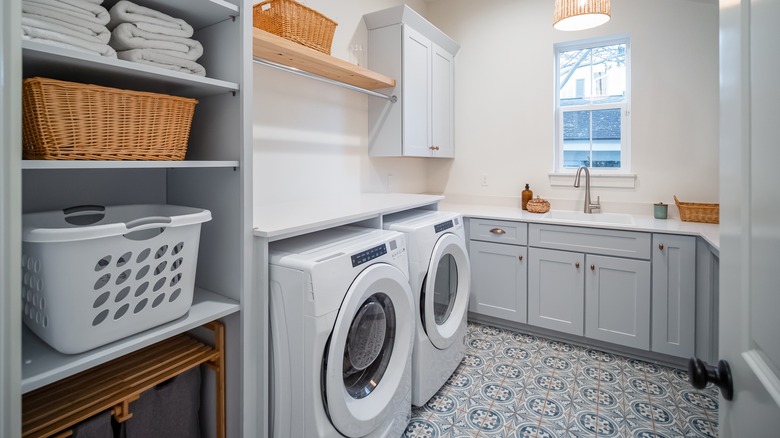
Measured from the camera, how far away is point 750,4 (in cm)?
60

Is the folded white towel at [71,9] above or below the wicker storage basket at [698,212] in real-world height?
above

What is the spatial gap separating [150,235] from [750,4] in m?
1.55

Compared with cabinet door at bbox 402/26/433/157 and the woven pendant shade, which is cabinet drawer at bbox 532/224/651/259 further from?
the woven pendant shade

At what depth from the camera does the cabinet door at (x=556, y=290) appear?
2.68m

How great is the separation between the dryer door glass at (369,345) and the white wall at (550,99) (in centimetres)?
213

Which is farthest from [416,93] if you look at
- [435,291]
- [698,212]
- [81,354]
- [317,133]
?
[81,354]

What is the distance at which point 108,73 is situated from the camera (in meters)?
1.17

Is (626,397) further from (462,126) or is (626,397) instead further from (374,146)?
(462,126)

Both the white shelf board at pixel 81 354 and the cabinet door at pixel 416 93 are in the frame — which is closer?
the white shelf board at pixel 81 354

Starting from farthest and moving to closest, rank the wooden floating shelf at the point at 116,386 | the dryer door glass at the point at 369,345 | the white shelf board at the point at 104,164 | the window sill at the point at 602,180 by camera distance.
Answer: the window sill at the point at 602,180, the dryer door glass at the point at 369,345, the wooden floating shelf at the point at 116,386, the white shelf board at the point at 104,164

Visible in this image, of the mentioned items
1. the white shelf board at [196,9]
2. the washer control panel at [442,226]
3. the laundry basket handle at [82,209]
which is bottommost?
the washer control panel at [442,226]

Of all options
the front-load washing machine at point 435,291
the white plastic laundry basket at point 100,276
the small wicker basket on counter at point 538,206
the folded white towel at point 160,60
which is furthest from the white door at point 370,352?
the small wicker basket on counter at point 538,206

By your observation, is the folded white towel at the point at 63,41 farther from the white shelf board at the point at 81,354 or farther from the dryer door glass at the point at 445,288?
the dryer door glass at the point at 445,288

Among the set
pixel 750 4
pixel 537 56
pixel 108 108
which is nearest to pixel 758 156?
pixel 750 4
